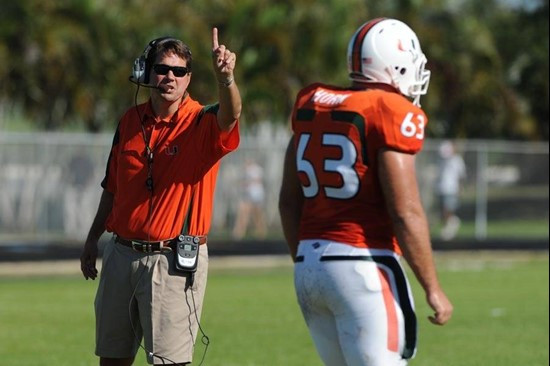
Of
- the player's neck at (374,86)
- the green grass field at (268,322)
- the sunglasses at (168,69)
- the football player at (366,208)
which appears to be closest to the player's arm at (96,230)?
the sunglasses at (168,69)

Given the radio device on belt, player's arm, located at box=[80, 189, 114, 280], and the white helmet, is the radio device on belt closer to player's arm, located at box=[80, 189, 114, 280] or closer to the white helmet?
player's arm, located at box=[80, 189, 114, 280]

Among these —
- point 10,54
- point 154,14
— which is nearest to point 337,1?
point 154,14

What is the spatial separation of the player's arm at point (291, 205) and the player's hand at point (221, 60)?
85 centimetres

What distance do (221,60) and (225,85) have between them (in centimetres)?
22

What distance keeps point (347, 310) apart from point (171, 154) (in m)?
2.12

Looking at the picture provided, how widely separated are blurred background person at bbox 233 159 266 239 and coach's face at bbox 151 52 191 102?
2486 cm

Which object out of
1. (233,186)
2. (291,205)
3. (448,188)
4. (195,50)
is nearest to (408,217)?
(291,205)

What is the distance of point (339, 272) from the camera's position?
18.9ft

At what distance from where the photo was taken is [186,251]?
7469mm

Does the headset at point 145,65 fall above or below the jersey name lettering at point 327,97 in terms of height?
above

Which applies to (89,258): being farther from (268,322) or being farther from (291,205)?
(268,322)

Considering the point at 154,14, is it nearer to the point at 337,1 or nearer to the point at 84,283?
the point at 337,1

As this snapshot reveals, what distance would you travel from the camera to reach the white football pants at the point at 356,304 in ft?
18.7

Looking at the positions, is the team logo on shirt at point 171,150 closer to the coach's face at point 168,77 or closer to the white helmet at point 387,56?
the coach's face at point 168,77
